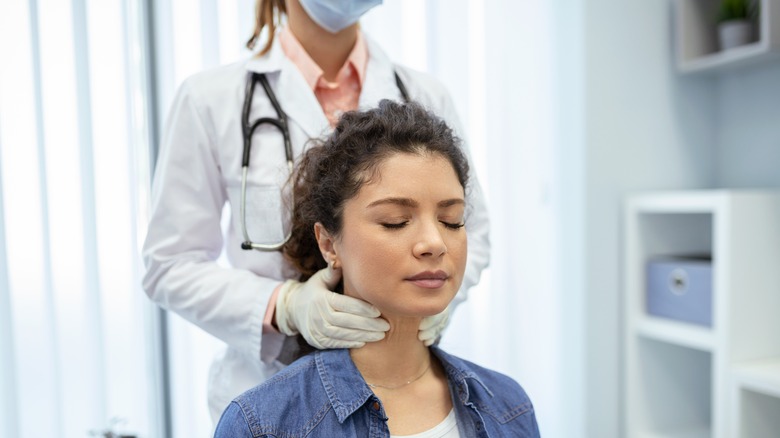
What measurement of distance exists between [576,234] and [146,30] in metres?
1.48

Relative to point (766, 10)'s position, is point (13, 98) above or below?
below

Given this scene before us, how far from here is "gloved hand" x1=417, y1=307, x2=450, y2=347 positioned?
102 centimetres

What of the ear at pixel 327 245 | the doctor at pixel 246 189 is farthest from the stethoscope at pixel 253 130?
the ear at pixel 327 245

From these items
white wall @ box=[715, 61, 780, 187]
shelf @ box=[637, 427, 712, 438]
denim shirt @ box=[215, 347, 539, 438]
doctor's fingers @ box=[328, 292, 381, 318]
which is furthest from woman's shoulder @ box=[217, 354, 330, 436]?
white wall @ box=[715, 61, 780, 187]

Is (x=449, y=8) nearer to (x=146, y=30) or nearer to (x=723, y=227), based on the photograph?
(x=146, y=30)

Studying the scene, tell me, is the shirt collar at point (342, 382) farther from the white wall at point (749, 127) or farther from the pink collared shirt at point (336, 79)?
the white wall at point (749, 127)

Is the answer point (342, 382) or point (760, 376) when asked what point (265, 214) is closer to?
point (342, 382)

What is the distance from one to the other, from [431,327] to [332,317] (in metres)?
0.18

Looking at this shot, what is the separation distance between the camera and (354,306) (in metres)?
0.96

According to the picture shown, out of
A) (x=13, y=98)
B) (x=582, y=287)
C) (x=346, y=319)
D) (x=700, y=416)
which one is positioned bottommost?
(x=700, y=416)

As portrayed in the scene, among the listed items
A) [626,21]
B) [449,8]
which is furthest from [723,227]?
[449,8]

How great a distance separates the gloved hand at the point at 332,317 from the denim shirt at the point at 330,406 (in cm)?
3

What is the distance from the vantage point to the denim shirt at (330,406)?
890 millimetres

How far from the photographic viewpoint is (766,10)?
69.7 inches
